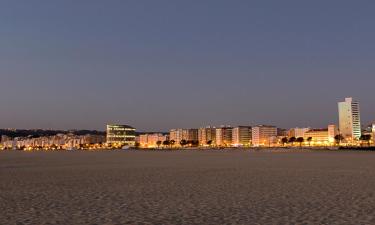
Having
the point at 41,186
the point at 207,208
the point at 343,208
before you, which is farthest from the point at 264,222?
the point at 41,186

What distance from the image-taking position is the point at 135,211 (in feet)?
43.9

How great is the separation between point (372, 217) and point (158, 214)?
6085 mm

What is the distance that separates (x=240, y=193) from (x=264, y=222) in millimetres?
6328

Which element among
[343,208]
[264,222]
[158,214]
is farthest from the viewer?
[343,208]

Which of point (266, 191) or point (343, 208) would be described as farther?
point (266, 191)

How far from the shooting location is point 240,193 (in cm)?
1769

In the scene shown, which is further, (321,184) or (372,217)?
(321,184)

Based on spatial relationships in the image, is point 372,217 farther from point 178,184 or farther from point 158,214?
point 178,184

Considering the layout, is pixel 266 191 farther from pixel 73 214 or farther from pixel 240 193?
pixel 73 214

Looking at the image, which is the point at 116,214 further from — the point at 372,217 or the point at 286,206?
the point at 372,217

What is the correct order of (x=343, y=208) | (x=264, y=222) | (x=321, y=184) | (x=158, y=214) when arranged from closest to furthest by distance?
(x=264, y=222), (x=158, y=214), (x=343, y=208), (x=321, y=184)

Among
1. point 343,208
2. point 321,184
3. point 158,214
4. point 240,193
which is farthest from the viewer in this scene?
point 321,184

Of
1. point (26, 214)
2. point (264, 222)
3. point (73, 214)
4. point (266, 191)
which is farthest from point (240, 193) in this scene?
point (26, 214)

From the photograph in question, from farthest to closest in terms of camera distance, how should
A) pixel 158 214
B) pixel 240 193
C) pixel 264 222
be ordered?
pixel 240 193, pixel 158 214, pixel 264 222
